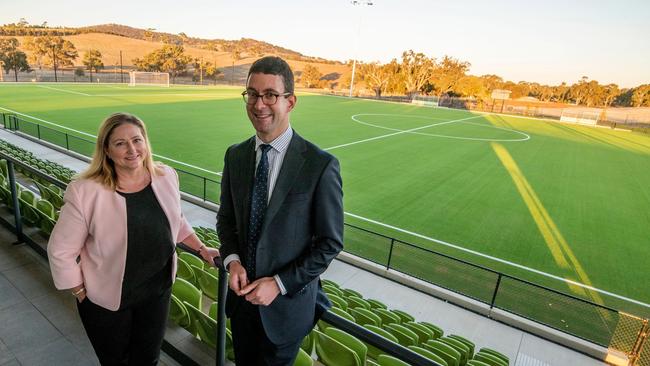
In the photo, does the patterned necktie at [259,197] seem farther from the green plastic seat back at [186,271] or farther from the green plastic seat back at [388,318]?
the green plastic seat back at [388,318]

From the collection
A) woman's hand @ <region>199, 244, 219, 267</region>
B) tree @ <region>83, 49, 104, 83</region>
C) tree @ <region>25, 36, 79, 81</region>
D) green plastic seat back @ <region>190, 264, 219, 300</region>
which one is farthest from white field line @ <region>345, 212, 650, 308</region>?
tree @ <region>25, 36, 79, 81</region>

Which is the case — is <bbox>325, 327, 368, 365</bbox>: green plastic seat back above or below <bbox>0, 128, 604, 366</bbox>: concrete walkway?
above

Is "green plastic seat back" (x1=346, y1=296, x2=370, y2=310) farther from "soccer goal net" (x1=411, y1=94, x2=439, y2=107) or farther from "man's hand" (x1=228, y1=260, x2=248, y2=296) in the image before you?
"soccer goal net" (x1=411, y1=94, x2=439, y2=107)

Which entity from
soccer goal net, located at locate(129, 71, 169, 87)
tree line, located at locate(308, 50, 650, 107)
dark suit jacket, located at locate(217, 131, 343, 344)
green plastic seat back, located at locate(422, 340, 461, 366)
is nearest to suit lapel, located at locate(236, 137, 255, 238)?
dark suit jacket, located at locate(217, 131, 343, 344)

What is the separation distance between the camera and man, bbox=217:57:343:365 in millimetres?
1646

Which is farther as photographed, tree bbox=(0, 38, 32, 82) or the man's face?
tree bbox=(0, 38, 32, 82)

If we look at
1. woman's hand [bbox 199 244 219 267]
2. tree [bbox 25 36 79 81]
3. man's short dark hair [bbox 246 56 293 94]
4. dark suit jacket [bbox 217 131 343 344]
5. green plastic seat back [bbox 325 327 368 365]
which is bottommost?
green plastic seat back [bbox 325 327 368 365]

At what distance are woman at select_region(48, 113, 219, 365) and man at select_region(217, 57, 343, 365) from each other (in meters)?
0.68

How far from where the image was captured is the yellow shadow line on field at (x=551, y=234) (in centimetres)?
981

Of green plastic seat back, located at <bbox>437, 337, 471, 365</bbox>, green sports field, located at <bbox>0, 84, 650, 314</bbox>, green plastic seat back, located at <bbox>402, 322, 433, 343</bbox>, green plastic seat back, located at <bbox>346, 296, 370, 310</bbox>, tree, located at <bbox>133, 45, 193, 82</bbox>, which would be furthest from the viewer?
tree, located at <bbox>133, 45, 193, 82</bbox>

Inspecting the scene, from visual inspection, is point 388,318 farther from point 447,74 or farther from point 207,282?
point 447,74

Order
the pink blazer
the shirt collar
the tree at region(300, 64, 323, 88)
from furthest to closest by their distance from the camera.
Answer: the tree at region(300, 64, 323, 88) < the pink blazer < the shirt collar

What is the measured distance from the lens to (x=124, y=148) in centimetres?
221

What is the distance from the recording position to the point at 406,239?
1124cm
